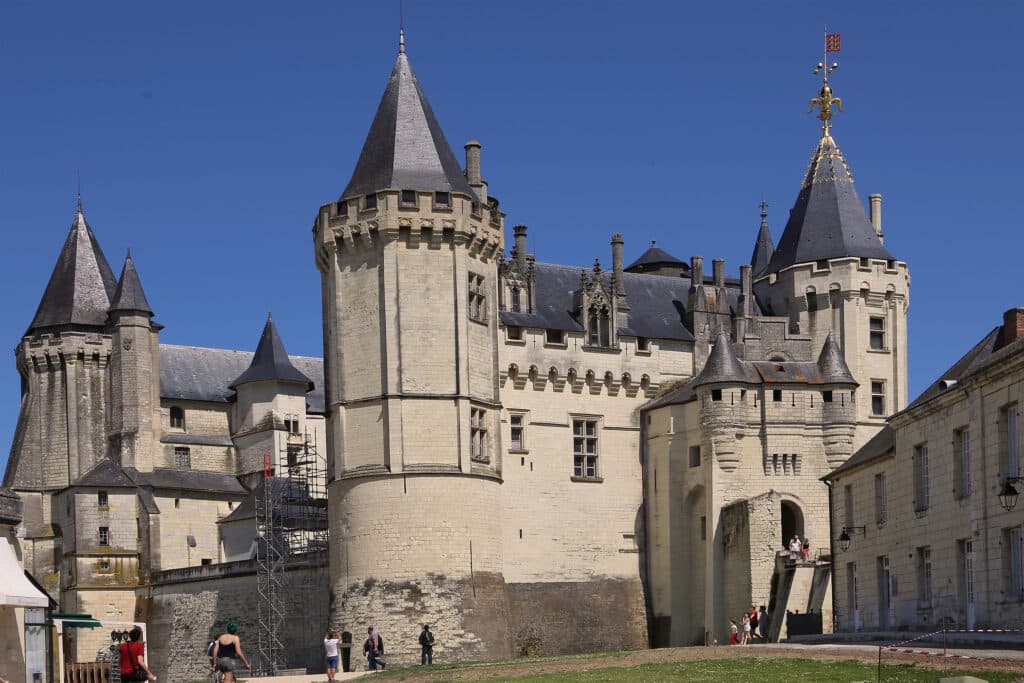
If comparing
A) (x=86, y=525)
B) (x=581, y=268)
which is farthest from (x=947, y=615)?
(x=86, y=525)

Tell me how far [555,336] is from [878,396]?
973 centimetres

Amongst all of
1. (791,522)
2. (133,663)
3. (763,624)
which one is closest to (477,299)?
(763,624)

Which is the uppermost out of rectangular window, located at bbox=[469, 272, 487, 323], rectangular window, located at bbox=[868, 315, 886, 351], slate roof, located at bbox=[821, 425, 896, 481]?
rectangular window, located at bbox=[469, 272, 487, 323]

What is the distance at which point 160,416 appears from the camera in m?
58.8

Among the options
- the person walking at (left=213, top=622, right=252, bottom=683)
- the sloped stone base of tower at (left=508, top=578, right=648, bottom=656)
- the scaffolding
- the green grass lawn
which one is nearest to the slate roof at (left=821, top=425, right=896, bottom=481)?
the green grass lawn

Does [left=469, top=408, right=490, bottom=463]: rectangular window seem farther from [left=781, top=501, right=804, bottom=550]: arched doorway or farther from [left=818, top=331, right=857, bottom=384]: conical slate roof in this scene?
[left=818, top=331, right=857, bottom=384]: conical slate roof

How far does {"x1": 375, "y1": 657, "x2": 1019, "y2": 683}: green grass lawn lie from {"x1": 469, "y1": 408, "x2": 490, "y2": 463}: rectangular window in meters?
20.0

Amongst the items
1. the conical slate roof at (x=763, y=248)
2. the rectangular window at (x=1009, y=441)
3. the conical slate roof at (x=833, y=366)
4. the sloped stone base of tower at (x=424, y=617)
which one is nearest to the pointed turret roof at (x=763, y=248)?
the conical slate roof at (x=763, y=248)

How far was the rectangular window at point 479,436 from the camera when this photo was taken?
43812mm

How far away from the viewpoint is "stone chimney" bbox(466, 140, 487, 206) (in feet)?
162

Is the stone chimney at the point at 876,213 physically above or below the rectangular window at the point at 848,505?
above

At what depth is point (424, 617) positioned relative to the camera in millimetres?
41625

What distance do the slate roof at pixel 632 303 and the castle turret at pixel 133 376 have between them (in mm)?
14090

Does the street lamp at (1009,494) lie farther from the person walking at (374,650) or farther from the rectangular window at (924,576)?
the person walking at (374,650)
